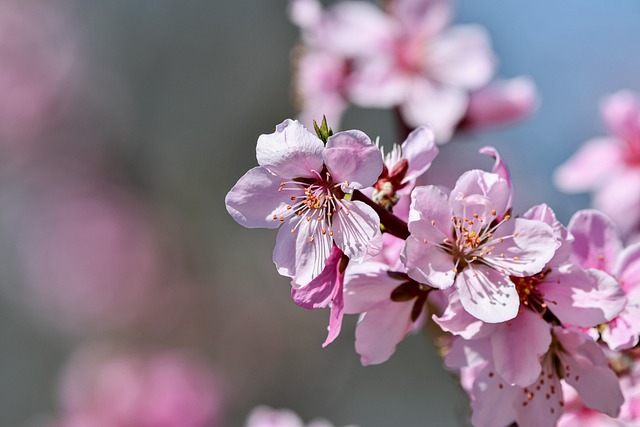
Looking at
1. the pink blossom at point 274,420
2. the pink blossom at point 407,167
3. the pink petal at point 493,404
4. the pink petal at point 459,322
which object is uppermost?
the pink blossom at point 407,167

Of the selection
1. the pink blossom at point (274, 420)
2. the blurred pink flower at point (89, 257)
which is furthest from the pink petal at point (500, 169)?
the blurred pink flower at point (89, 257)

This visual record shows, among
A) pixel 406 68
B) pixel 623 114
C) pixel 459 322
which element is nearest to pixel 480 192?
pixel 459 322

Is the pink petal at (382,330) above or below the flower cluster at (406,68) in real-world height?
below

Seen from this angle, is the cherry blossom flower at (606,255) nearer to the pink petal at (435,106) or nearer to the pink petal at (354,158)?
the pink petal at (354,158)

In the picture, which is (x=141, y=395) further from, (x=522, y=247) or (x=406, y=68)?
(x=522, y=247)

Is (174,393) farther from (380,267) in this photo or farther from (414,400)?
(414,400)

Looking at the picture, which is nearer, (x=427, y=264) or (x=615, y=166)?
(x=427, y=264)
